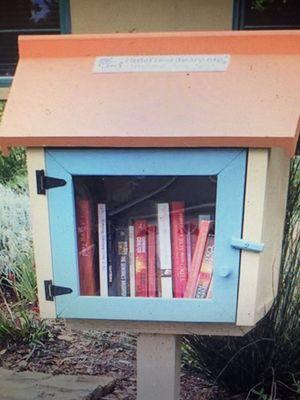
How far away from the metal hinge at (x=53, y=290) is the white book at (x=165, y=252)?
25 centimetres

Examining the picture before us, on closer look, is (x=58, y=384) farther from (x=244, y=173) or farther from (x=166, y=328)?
(x=244, y=173)

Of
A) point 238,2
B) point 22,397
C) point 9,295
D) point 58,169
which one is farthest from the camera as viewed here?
point 238,2

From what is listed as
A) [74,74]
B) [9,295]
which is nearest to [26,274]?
[9,295]

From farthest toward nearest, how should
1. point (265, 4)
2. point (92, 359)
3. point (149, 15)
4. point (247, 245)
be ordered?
point (149, 15) → point (265, 4) → point (92, 359) → point (247, 245)

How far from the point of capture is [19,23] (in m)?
5.92

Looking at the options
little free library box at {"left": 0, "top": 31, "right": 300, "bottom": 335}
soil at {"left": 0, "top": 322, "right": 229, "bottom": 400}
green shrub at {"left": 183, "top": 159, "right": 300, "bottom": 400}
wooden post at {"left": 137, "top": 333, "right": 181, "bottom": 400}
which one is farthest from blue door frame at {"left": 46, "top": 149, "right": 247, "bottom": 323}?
soil at {"left": 0, "top": 322, "right": 229, "bottom": 400}

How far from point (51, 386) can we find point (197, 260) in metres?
1.10

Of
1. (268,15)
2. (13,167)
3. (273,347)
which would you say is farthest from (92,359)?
(268,15)

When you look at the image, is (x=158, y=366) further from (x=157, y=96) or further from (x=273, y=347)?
(x=157, y=96)

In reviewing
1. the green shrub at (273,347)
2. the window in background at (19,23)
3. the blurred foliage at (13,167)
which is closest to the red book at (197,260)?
the green shrub at (273,347)

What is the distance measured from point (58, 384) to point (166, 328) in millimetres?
946

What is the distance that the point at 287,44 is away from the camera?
1.39 metres

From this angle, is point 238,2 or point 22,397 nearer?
point 22,397

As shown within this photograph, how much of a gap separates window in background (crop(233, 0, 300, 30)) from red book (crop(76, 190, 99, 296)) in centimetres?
421
